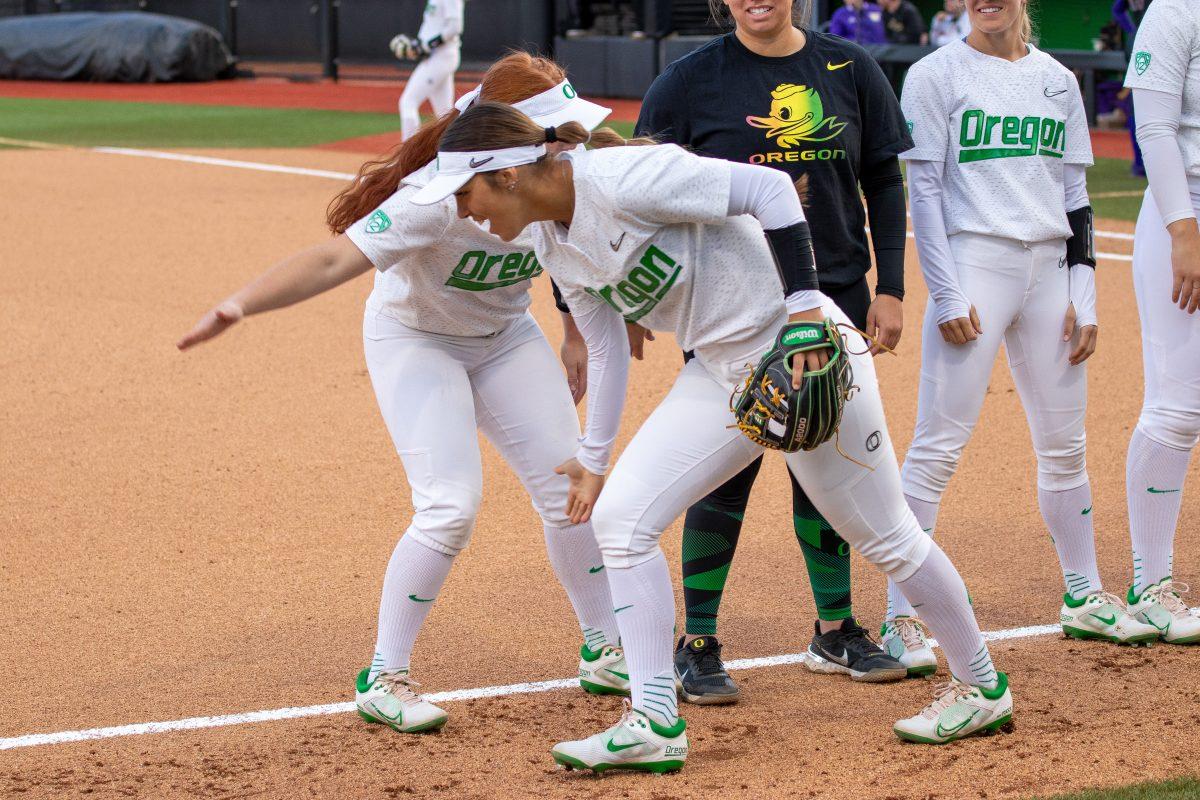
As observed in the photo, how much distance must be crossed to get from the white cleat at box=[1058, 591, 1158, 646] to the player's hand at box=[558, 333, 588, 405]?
5.33 feet

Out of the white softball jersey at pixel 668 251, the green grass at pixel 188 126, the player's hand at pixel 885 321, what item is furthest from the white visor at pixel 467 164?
the green grass at pixel 188 126

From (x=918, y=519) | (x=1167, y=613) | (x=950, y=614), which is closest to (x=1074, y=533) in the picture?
(x=1167, y=613)

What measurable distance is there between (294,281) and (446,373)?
0.60m

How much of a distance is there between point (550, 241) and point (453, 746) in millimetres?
1364

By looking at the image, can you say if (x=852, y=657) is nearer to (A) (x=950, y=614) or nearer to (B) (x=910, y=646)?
(B) (x=910, y=646)

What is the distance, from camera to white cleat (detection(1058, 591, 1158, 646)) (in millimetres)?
4504

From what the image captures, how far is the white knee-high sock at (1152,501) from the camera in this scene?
178 inches

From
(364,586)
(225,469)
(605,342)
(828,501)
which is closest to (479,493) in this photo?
(605,342)

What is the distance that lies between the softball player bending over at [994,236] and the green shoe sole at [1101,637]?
0.51 meters

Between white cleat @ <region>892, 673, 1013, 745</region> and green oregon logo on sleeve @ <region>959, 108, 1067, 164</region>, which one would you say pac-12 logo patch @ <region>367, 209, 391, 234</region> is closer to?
green oregon logo on sleeve @ <region>959, 108, 1067, 164</region>

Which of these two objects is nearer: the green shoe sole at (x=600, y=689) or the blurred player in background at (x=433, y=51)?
the green shoe sole at (x=600, y=689)

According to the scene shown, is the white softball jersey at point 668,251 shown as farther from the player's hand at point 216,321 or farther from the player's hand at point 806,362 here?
the player's hand at point 216,321

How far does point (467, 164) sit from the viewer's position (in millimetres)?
3441

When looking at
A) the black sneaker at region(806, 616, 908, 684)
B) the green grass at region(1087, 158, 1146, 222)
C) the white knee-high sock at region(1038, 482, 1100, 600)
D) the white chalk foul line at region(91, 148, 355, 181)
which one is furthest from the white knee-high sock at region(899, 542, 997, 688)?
the white chalk foul line at region(91, 148, 355, 181)
